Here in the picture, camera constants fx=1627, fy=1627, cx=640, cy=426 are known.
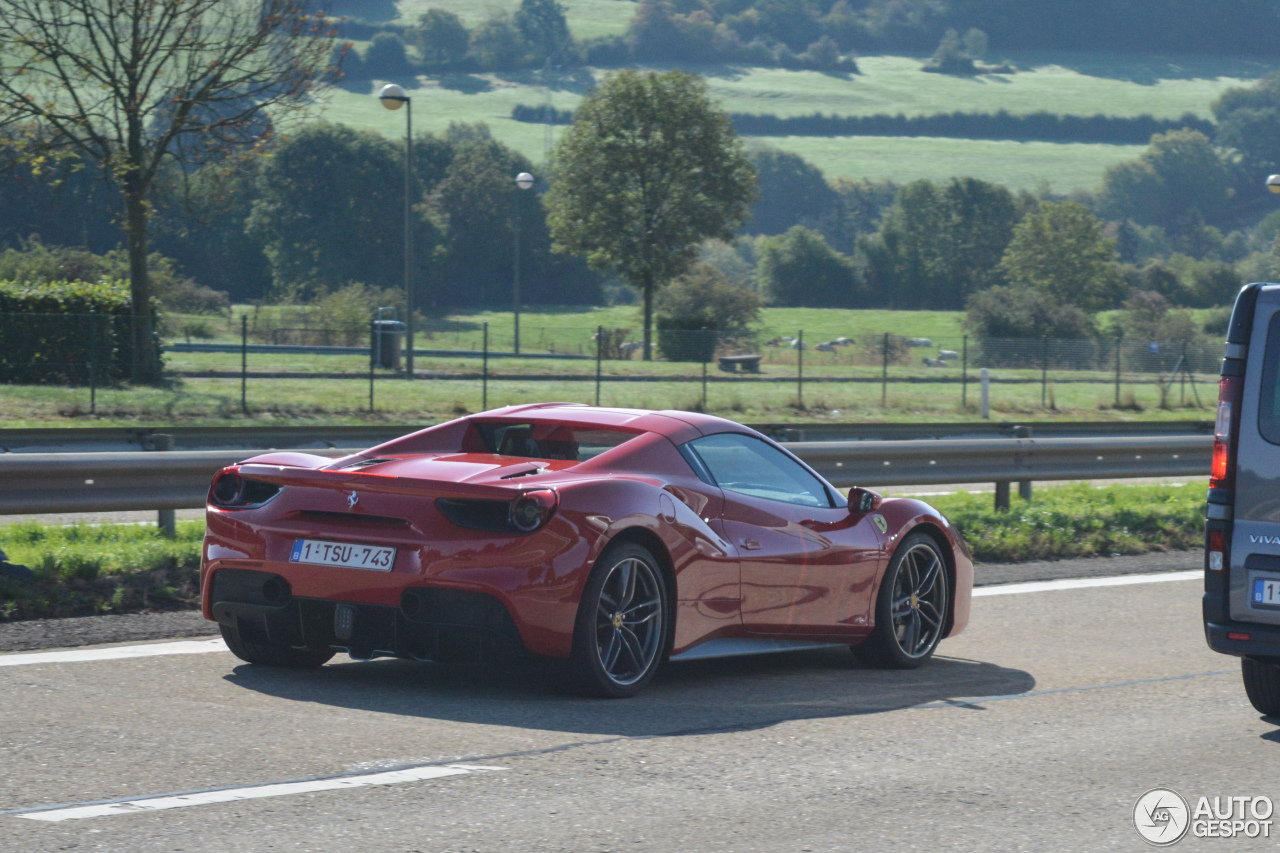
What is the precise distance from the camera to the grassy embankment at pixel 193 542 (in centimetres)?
854

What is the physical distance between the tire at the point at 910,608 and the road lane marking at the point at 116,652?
10.1 ft

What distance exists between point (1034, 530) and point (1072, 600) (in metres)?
2.75

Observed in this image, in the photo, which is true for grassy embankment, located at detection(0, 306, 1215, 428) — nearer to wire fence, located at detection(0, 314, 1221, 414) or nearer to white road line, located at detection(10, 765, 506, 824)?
wire fence, located at detection(0, 314, 1221, 414)

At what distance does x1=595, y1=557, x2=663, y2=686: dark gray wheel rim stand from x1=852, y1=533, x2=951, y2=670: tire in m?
1.56

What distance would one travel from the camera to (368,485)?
21.2 ft

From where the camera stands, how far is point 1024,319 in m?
70.4

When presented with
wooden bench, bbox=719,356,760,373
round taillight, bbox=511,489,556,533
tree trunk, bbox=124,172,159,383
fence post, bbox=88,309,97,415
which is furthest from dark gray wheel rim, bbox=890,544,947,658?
wooden bench, bbox=719,356,760,373

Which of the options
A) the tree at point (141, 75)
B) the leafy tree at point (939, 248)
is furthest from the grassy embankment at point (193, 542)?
the leafy tree at point (939, 248)

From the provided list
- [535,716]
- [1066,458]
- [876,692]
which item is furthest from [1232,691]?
[1066,458]

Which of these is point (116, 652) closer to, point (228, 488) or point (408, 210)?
point (228, 488)

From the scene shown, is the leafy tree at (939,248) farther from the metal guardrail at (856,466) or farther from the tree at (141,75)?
the metal guardrail at (856,466)

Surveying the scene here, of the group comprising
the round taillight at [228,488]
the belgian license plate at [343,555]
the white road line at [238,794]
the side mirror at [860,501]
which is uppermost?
the round taillight at [228,488]

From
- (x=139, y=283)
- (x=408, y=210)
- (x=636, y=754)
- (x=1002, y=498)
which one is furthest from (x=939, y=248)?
(x=636, y=754)

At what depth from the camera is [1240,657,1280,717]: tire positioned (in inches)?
270
